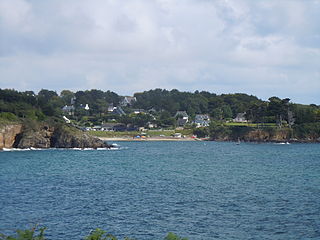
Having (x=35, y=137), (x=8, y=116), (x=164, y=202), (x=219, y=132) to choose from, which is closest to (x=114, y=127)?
(x=219, y=132)

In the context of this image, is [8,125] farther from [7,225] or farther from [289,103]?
[289,103]

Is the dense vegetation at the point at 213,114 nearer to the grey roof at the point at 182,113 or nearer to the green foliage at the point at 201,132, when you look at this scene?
the green foliage at the point at 201,132

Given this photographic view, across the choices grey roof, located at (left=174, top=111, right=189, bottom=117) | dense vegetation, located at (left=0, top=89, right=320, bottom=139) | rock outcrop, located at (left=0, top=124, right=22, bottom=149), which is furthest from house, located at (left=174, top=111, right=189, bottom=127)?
rock outcrop, located at (left=0, top=124, right=22, bottom=149)

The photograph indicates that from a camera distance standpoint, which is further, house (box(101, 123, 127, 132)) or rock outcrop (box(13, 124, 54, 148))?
house (box(101, 123, 127, 132))

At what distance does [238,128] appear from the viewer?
139125 millimetres

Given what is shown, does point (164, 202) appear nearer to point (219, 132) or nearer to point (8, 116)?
point (8, 116)

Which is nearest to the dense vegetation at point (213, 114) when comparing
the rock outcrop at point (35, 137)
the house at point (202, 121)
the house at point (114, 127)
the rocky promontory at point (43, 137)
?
the house at point (114, 127)

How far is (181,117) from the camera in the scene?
18488 cm

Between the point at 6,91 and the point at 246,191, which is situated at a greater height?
the point at 6,91

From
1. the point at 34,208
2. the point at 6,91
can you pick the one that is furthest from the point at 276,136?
the point at 34,208

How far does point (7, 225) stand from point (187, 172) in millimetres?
28471

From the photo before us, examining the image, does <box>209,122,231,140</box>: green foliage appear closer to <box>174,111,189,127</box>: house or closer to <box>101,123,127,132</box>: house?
<box>174,111,189,127</box>: house

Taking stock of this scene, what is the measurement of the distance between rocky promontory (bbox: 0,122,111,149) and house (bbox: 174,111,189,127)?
268ft

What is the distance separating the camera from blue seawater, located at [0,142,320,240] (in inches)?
964
